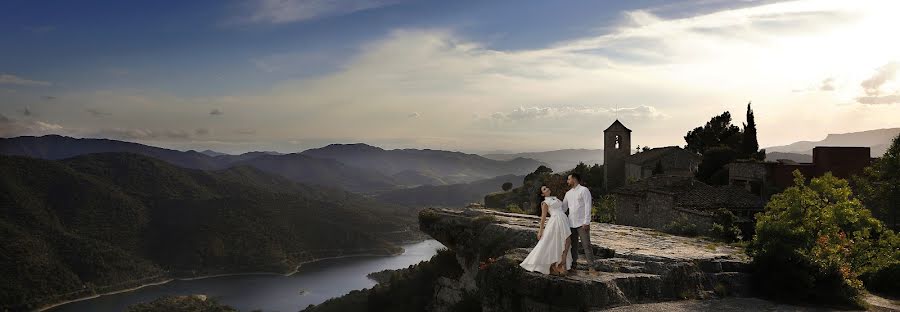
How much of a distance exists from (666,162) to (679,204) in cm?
3011

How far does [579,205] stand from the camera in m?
11.1

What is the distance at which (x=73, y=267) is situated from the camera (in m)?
132

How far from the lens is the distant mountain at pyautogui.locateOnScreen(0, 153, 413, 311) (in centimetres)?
12655

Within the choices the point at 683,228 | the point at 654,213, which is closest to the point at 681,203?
the point at 654,213

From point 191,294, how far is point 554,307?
432ft

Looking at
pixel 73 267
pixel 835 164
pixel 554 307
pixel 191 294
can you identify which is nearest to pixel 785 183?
pixel 835 164

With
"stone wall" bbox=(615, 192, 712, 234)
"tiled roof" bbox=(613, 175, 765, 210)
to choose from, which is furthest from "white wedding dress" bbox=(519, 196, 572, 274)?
"tiled roof" bbox=(613, 175, 765, 210)

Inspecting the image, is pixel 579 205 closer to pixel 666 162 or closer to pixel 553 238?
pixel 553 238

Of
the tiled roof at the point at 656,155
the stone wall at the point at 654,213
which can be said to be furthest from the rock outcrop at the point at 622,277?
the tiled roof at the point at 656,155

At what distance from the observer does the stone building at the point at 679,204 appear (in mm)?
23630

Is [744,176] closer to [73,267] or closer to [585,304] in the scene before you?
[585,304]

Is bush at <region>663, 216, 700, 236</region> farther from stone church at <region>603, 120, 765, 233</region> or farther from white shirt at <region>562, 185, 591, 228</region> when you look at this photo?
white shirt at <region>562, 185, 591, 228</region>

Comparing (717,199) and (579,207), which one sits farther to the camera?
(717,199)

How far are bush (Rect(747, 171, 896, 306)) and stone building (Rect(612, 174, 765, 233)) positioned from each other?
6.64 metres
